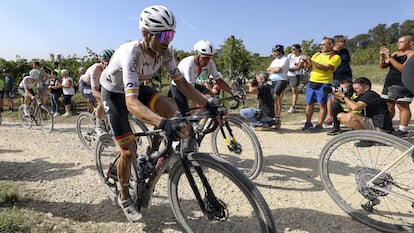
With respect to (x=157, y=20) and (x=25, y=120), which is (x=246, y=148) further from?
(x=25, y=120)

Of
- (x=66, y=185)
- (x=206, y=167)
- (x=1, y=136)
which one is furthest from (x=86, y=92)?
(x=206, y=167)

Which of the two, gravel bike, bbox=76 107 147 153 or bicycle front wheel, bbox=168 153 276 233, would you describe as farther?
gravel bike, bbox=76 107 147 153

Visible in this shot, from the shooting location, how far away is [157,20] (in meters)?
2.70

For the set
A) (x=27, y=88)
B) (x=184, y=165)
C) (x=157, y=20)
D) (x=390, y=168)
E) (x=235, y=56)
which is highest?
(x=235, y=56)

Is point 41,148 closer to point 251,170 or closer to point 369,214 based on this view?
point 251,170

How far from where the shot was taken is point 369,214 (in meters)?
3.18

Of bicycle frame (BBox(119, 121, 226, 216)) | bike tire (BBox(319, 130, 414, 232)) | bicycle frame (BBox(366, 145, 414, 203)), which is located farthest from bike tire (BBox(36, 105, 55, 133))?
bicycle frame (BBox(366, 145, 414, 203))

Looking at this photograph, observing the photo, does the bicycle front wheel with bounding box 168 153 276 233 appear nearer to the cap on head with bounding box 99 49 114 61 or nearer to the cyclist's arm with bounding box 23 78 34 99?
the cap on head with bounding box 99 49 114 61

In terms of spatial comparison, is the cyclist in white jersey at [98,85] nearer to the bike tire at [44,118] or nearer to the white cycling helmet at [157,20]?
the white cycling helmet at [157,20]

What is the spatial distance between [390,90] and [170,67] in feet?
17.0

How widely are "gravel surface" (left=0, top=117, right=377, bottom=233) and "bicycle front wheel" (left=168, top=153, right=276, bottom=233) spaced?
0.43 m

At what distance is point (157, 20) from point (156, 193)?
239 cm

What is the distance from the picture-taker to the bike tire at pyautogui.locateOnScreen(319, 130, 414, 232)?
9.36 ft

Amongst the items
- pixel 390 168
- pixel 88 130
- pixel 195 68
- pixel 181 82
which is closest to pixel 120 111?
pixel 181 82
